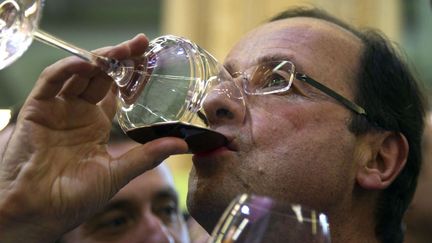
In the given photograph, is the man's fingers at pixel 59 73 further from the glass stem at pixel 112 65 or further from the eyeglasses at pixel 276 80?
the eyeglasses at pixel 276 80

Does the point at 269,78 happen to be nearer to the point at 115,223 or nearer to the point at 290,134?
the point at 290,134

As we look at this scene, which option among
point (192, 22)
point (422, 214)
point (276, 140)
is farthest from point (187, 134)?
point (192, 22)

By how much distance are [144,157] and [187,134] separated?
9 centimetres

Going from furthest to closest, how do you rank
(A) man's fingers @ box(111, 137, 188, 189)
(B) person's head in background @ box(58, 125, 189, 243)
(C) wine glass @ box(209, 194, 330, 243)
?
(B) person's head in background @ box(58, 125, 189, 243), (A) man's fingers @ box(111, 137, 188, 189), (C) wine glass @ box(209, 194, 330, 243)

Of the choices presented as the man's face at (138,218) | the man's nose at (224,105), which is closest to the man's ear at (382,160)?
the man's nose at (224,105)

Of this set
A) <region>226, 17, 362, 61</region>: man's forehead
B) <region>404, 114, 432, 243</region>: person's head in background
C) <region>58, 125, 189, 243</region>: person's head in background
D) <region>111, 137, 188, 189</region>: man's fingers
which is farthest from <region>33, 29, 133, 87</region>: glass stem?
<region>404, 114, 432, 243</region>: person's head in background

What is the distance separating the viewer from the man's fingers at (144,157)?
1496 millimetres

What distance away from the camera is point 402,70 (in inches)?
78.2

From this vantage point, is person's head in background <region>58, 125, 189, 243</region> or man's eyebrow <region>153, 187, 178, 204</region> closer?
person's head in background <region>58, 125, 189, 243</region>

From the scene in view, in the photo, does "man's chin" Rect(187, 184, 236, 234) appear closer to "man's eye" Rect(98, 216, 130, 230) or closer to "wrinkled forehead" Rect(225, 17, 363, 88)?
"wrinkled forehead" Rect(225, 17, 363, 88)

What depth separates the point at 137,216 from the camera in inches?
87.6

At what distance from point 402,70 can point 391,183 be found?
266 millimetres

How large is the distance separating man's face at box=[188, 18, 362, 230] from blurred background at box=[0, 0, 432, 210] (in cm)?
39

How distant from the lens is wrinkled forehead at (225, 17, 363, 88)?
6.04 ft
